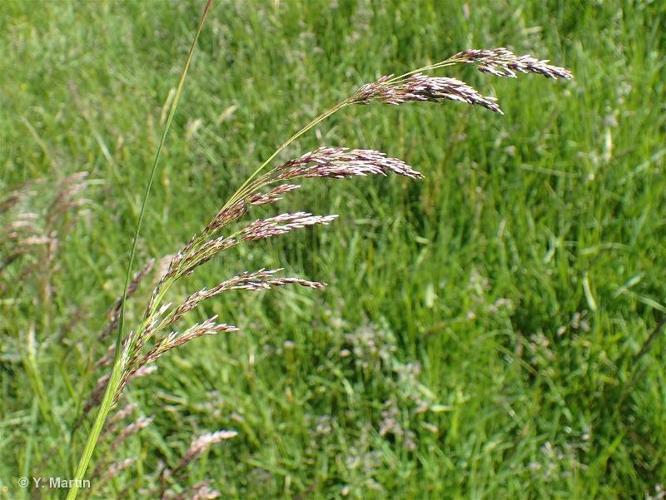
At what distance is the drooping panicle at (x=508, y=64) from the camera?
98 cm

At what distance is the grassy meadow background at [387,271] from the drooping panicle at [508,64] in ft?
3.78

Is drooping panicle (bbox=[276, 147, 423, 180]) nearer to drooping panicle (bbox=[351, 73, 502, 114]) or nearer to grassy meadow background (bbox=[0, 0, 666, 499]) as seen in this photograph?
drooping panicle (bbox=[351, 73, 502, 114])

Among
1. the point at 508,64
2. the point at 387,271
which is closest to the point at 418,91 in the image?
the point at 508,64

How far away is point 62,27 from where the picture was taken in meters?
4.28

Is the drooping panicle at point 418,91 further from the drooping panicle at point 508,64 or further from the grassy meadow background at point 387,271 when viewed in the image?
the grassy meadow background at point 387,271

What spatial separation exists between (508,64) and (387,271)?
166cm

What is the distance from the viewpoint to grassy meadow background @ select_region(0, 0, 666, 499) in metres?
2.20

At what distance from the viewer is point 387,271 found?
2.64m

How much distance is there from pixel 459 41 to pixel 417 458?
191 centimetres

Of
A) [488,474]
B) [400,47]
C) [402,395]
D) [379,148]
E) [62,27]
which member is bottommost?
[488,474]

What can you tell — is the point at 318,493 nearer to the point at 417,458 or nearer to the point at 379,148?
the point at 417,458

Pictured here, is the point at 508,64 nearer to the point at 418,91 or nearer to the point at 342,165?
the point at 418,91

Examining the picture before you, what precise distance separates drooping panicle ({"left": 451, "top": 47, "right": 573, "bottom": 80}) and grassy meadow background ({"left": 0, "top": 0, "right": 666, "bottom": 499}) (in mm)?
1152

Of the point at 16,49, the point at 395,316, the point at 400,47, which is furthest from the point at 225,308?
the point at 16,49
